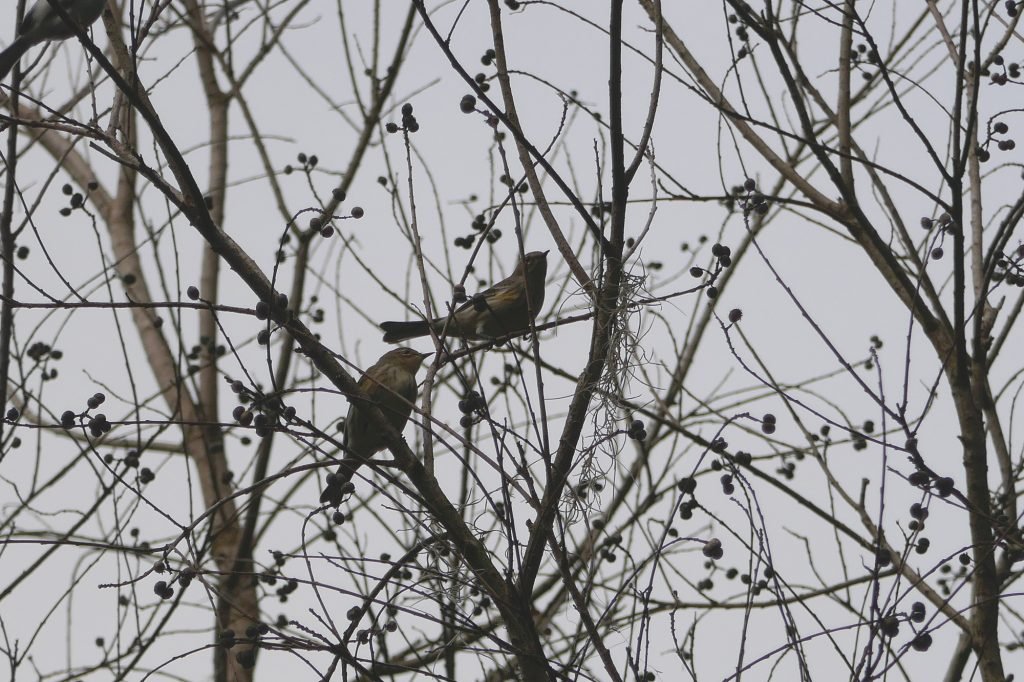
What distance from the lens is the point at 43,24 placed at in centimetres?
478

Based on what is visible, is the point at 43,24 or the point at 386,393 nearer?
the point at 43,24

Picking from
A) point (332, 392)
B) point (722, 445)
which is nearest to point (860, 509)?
point (722, 445)

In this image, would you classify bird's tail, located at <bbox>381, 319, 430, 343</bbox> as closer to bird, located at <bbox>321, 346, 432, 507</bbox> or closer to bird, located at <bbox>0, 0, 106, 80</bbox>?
bird, located at <bbox>321, 346, 432, 507</bbox>

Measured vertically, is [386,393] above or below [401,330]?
below

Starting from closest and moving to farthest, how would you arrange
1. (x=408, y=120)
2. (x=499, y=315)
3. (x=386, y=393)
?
(x=408, y=120) < (x=386, y=393) < (x=499, y=315)

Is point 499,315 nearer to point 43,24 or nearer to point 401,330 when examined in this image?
point 401,330

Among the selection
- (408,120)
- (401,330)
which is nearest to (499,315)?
(401,330)

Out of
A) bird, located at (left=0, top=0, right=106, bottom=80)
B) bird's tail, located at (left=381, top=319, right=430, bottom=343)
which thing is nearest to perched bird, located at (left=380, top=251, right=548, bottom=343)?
bird's tail, located at (left=381, top=319, right=430, bottom=343)

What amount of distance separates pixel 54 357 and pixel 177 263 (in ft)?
5.78

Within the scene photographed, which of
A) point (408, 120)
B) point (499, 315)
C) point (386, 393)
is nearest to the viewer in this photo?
point (408, 120)

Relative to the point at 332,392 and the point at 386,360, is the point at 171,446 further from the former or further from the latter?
the point at 332,392

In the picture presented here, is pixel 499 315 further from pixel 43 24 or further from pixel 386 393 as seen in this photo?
pixel 43 24

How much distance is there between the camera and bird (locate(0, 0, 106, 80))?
15.1 ft

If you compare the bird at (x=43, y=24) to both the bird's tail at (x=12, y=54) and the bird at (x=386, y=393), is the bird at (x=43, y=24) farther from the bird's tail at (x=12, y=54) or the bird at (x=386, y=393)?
the bird at (x=386, y=393)
